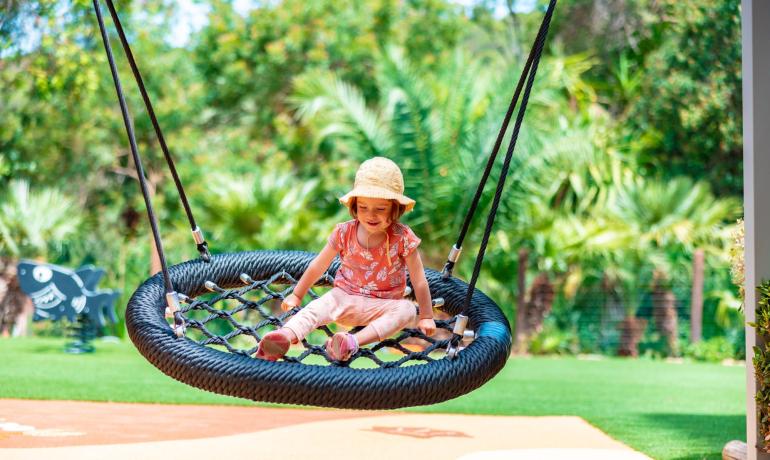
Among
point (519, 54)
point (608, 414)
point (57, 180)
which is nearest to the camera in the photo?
point (608, 414)

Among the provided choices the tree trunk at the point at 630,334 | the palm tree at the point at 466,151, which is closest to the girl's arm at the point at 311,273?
the palm tree at the point at 466,151

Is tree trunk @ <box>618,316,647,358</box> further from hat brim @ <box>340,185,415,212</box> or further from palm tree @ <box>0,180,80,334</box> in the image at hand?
hat brim @ <box>340,185,415,212</box>

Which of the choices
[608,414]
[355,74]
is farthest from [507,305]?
[355,74]

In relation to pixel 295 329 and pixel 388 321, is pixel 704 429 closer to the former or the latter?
pixel 388 321

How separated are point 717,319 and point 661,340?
661 millimetres

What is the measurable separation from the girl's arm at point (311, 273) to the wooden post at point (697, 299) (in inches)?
334

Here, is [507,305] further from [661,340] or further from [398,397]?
[398,397]

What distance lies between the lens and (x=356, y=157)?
11.4 meters

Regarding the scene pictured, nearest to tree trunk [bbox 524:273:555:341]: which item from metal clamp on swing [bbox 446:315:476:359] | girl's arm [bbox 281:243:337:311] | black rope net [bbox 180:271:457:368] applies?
black rope net [bbox 180:271:457:368]

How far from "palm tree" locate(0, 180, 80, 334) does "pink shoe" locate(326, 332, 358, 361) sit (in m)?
9.10

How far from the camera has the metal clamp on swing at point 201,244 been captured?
3.38 m

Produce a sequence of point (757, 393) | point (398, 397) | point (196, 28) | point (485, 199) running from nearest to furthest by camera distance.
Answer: point (398, 397), point (757, 393), point (485, 199), point (196, 28)

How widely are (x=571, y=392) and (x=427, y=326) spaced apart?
16.5ft

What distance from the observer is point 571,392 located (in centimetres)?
784
